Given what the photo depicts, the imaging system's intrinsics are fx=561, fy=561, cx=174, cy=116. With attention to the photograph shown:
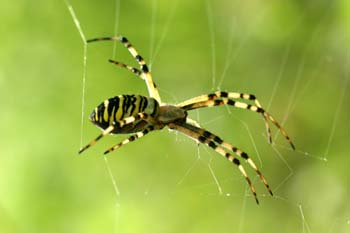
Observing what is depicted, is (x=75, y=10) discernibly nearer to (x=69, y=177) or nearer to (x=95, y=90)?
(x=95, y=90)

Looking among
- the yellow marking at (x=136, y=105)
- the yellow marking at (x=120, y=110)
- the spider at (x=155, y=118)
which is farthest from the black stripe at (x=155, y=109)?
the yellow marking at (x=120, y=110)

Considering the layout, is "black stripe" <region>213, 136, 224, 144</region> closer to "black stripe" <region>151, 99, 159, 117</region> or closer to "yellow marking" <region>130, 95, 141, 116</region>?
"black stripe" <region>151, 99, 159, 117</region>

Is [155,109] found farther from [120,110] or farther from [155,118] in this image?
[120,110]

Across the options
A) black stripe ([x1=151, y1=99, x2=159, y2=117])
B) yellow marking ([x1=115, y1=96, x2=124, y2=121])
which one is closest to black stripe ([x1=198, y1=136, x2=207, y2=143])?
black stripe ([x1=151, y1=99, x2=159, y2=117])

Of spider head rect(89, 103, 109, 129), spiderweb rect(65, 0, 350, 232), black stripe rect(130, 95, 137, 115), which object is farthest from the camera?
spiderweb rect(65, 0, 350, 232)

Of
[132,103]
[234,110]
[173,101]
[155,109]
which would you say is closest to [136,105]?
[132,103]

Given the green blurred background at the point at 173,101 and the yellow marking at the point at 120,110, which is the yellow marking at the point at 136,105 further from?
the green blurred background at the point at 173,101

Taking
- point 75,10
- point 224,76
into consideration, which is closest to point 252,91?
point 224,76

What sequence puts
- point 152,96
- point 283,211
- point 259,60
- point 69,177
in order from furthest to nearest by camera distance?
point 259,60 → point 69,177 → point 283,211 → point 152,96

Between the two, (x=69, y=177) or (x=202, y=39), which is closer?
(x=69, y=177)
